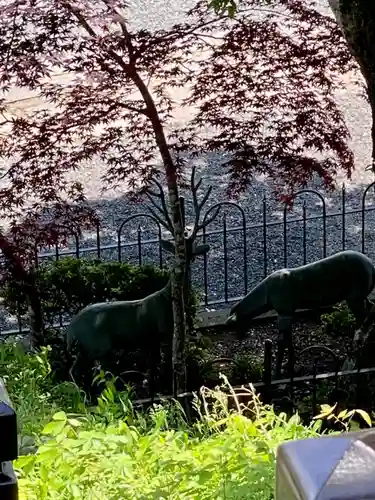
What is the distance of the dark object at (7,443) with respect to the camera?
1.19 meters

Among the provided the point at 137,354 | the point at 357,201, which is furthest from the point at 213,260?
the point at 137,354

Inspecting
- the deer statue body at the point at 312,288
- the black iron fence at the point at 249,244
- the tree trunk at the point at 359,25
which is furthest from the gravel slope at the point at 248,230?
the tree trunk at the point at 359,25

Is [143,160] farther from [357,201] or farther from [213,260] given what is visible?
[357,201]

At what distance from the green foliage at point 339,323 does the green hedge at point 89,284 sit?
44.1 inches

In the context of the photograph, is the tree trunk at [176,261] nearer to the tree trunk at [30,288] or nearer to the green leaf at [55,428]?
the tree trunk at [30,288]

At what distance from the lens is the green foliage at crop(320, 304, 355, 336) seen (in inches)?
220

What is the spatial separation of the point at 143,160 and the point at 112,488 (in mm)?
2550

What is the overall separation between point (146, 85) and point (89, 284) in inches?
64.8

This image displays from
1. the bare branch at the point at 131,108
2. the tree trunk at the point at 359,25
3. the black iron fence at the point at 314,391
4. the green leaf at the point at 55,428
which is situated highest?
the tree trunk at the point at 359,25

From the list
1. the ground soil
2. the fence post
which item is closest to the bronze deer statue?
the ground soil

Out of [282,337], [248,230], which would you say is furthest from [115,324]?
[248,230]

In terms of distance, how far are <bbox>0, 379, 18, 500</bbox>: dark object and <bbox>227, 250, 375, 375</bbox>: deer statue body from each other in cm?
393

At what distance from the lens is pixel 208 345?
17.3 feet

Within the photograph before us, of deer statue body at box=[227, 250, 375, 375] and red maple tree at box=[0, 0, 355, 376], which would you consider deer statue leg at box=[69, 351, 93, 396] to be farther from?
deer statue body at box=[227, 250, 375, 375]
